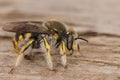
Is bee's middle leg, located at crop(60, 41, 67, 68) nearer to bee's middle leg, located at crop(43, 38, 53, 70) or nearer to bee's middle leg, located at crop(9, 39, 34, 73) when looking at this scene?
bee's middle leg, located at crop(43, 38, 53, 70)

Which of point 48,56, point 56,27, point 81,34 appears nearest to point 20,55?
point 48,56

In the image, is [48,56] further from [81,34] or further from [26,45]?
[81,34]

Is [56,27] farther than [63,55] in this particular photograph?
Yes

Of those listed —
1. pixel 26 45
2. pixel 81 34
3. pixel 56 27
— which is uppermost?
pixel 56 27

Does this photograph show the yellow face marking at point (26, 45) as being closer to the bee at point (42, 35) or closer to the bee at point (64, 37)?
the bee at point (42, 35)

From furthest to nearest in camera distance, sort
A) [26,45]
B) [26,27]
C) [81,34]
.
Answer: [81,34], [26,27], [26,45]

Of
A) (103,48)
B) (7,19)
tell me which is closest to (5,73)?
(103,48)

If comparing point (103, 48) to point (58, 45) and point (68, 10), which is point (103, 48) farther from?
point (68, 10)

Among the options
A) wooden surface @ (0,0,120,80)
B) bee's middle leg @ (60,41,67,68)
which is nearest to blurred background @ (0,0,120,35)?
wooden surface @ (0,0,120,80)
